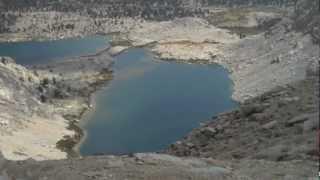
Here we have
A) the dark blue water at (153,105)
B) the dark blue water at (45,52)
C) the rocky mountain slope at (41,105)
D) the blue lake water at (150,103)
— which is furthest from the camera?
the dark blue water at (45,52)

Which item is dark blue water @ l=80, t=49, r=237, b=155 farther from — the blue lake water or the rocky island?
the rocky island

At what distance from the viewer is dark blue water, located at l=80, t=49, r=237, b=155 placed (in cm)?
9706

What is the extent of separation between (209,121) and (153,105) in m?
26.4

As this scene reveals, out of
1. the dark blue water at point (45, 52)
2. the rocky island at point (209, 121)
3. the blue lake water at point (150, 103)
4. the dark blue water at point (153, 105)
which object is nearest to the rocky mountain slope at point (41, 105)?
the rocky island at point (209, 121)

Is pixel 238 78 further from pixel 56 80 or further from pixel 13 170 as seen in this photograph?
pixel 13 170

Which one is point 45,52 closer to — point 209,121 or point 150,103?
point 150,103

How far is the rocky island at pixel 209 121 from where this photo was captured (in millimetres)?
40344

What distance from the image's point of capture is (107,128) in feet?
340

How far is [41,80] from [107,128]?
33700mm

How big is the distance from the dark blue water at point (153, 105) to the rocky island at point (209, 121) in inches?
134

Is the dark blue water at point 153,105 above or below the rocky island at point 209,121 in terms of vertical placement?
below

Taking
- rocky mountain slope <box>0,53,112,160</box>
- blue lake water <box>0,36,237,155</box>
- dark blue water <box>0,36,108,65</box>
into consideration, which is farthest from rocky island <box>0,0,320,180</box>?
dark blue water <box>0,36,108,65</box>

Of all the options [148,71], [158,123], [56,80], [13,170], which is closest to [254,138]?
[13,170]

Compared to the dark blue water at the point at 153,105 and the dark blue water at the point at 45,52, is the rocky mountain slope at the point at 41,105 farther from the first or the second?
the dark blue water at the point at 45,52
